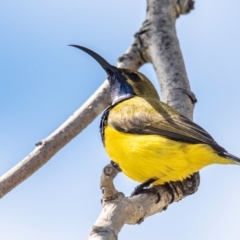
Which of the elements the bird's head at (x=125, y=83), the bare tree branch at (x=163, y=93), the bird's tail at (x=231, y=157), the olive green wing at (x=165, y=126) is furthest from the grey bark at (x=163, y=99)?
the bird's tail at (x=231, y=157)

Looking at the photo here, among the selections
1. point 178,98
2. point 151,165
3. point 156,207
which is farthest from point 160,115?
point 156,207

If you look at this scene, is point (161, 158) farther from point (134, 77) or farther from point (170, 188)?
point (134, 77)

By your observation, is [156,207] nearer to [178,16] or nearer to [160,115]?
[160,115]

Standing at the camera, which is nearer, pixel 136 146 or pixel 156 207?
pixel 156 207

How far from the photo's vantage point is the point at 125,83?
937 cm

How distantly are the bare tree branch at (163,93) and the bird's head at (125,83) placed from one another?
8.8 inches

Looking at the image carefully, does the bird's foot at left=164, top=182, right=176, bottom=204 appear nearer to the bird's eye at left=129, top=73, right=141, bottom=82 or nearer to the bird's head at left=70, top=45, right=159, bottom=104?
the bird's head at left=70, top=45, right=159, bottom=104

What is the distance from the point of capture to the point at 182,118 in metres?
8.12

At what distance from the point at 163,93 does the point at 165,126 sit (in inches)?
27.8

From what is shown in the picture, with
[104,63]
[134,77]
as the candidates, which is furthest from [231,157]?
[104,63]

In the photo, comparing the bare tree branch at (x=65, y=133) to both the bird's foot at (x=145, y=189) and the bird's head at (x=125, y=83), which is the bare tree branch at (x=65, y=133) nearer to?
the bird's head at (x=125, y=83)

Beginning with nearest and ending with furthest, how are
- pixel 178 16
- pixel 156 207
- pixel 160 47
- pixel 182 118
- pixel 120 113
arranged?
pixel 156 207, pixel 182 118, pixel 120 113, pixel 160 47, pixel 178 16

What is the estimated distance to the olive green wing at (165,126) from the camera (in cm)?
781

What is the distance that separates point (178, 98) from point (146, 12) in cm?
174
